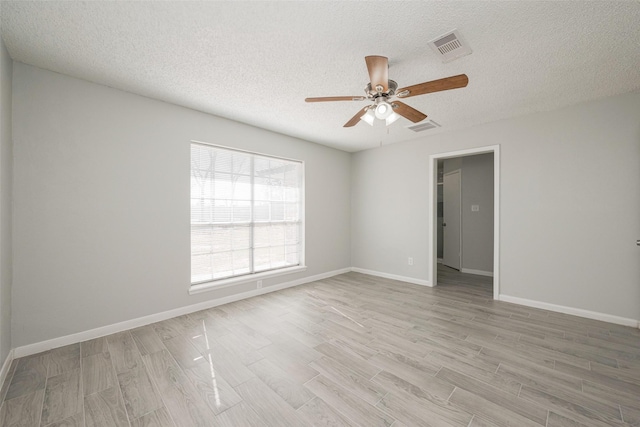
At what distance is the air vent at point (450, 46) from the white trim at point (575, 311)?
3297 millimetres

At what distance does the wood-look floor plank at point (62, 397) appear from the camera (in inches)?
62.8

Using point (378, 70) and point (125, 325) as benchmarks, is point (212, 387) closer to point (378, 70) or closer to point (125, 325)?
point (125, 325)

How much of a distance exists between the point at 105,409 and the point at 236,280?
2.05 meters

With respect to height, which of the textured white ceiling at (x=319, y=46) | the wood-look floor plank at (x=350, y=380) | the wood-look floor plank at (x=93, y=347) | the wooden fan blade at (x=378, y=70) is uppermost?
the textured white ceiling at (x=319, y=46)

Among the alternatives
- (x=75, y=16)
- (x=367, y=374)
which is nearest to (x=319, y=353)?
(x=367, y=374)

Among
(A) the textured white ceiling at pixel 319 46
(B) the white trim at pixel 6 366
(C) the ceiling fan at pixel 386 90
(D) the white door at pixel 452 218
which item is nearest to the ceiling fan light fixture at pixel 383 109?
(C) the ceiling fan at pixel 386 90

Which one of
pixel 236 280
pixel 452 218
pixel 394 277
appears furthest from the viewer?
pixel 452 218

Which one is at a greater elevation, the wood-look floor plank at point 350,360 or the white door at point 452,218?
the white door at point 452,218

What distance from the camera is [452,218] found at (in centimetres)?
610

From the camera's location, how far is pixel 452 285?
14.8ft

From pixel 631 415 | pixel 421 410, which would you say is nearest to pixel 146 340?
pixel 421 410

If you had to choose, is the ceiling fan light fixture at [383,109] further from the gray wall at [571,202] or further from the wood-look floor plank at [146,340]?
the wood-look floor plank at [146,340]

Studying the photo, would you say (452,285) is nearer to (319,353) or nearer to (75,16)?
(319,353)

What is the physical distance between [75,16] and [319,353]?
3.16 meters
